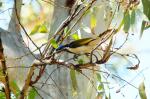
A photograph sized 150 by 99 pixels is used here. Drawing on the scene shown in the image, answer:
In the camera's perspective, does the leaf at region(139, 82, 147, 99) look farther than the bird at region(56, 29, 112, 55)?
Yes

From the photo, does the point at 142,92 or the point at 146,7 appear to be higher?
the point at 146,7

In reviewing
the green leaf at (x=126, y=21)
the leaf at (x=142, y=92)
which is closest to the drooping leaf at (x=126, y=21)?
the green leaf at (x=126, y=21)

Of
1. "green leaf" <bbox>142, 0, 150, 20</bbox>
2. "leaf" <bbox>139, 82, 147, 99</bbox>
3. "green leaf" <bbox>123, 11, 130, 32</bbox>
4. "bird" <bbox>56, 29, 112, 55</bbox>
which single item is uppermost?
"green leaf" <bbox>142, 0, 150, 20</bbox>

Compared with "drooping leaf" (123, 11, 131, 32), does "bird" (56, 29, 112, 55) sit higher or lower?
lower

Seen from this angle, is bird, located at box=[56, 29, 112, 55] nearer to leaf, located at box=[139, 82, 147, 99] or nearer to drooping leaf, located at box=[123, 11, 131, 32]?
drooping leaf, located at box=[123, 11, 131, 32]

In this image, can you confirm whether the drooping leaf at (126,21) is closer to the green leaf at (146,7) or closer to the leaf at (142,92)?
the green leaf at (146,7)

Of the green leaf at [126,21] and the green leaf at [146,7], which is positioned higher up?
the green leaf at [146,7]

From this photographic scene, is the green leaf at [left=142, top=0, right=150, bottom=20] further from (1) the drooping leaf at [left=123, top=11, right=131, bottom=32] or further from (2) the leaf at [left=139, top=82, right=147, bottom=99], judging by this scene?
(2) the leaf at [left=139, top=82, right=147, bottom=99]

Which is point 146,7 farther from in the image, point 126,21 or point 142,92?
point 142,92

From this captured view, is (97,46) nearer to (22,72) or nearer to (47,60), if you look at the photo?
(47,60)

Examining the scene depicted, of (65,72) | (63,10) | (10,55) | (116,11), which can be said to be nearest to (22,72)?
(10,55)

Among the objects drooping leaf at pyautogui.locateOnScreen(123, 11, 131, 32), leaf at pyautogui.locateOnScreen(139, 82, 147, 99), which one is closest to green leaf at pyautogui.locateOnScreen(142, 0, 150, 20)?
drooping leaf at pyautogui.locateOnScreen(123, 11, 131, 32)

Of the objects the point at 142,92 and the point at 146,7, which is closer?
the point at 146,7

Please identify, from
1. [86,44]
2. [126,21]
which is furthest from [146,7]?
[86,44]
